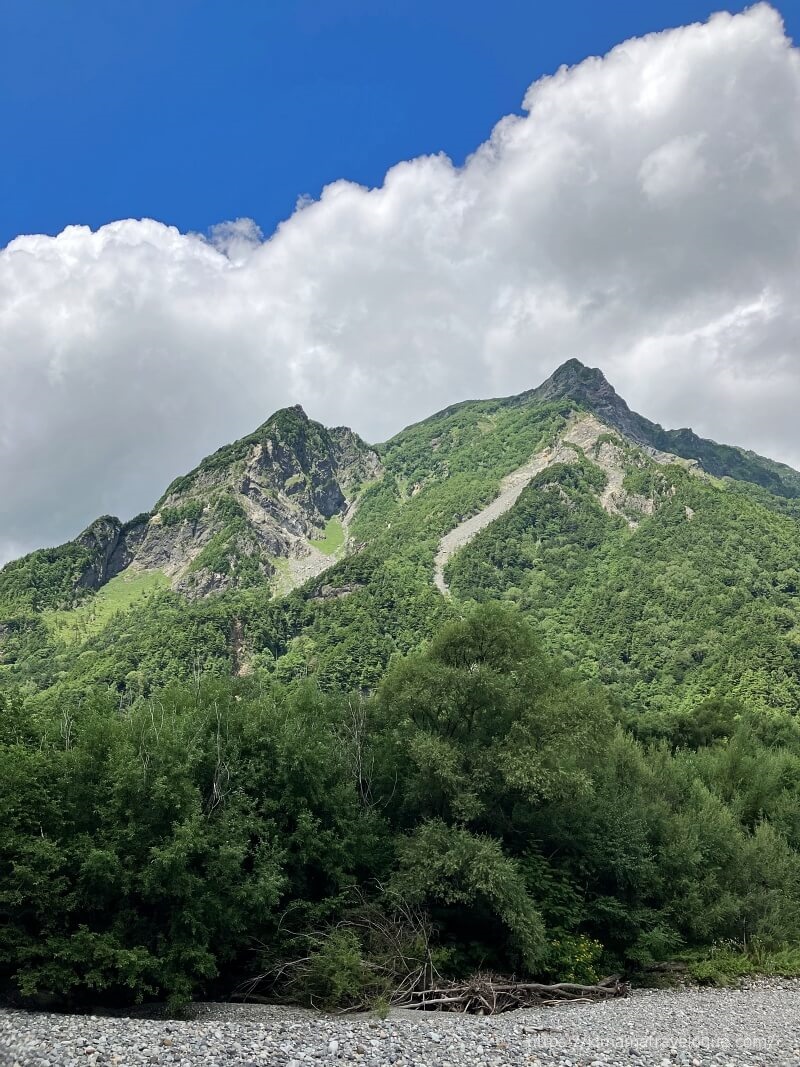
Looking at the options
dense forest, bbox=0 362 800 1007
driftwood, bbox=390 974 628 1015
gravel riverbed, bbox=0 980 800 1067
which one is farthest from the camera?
driftwood, bbox=390 974 628 1015

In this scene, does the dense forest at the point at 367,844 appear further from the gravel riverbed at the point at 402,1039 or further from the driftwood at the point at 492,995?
the gravel riverbed at the point at 402,1039

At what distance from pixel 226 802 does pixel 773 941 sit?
101ft

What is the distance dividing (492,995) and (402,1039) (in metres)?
8.45

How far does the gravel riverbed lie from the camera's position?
14992 millimetres

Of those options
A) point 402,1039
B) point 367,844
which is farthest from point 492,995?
point 402,1039

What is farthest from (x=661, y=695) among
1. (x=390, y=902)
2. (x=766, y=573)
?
(x=390, y=902)

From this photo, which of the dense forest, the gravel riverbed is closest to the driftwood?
the dense forest

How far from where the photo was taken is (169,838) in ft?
74.1

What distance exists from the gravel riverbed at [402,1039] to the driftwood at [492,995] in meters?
1.38

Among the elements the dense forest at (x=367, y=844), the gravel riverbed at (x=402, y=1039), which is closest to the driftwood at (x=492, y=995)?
the dense forest at (x=367, y=844)

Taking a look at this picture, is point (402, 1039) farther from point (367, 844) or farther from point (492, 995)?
point (367, 844)

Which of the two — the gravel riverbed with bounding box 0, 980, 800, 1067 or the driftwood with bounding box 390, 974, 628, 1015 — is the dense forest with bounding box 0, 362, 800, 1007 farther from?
the gravel riverbed with bounding box 0, 980, 800, 1067

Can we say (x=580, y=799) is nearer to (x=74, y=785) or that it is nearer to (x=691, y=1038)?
(x=691, y=1038)

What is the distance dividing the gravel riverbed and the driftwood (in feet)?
4.53
